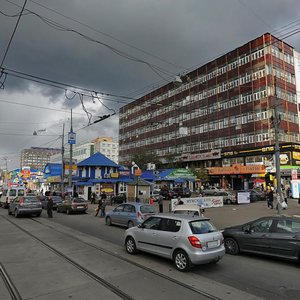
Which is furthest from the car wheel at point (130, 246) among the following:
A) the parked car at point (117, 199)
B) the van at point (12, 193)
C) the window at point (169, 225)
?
the parked car at point (117, 199)

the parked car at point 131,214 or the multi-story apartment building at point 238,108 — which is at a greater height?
the multi-story apartment building at point 238,108

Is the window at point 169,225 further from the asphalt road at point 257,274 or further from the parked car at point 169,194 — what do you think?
the parked car at point 169,194

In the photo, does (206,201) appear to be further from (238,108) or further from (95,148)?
(95,148)

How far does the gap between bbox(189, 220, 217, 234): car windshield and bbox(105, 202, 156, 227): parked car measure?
24.9ft

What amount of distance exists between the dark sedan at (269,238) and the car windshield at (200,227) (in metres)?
2.03

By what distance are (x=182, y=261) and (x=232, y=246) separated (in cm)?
314

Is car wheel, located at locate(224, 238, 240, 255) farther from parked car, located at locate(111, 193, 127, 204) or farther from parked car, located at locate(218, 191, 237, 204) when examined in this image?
parked car, located at locate(111, 193, 127, 204)

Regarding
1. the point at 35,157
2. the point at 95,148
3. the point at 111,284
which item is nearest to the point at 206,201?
the point at 111,284

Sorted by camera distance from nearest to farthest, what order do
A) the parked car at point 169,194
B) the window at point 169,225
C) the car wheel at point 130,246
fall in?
the window at point 169,225, the car wheel at point 130,246, the parked car at point 169,194

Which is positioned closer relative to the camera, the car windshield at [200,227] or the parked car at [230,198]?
the car windshield at [200,227]

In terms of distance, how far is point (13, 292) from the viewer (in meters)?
6.33

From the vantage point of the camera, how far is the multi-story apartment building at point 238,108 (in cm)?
5638

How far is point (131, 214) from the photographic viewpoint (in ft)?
54.1

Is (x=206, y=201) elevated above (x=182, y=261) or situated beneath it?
elevated above
